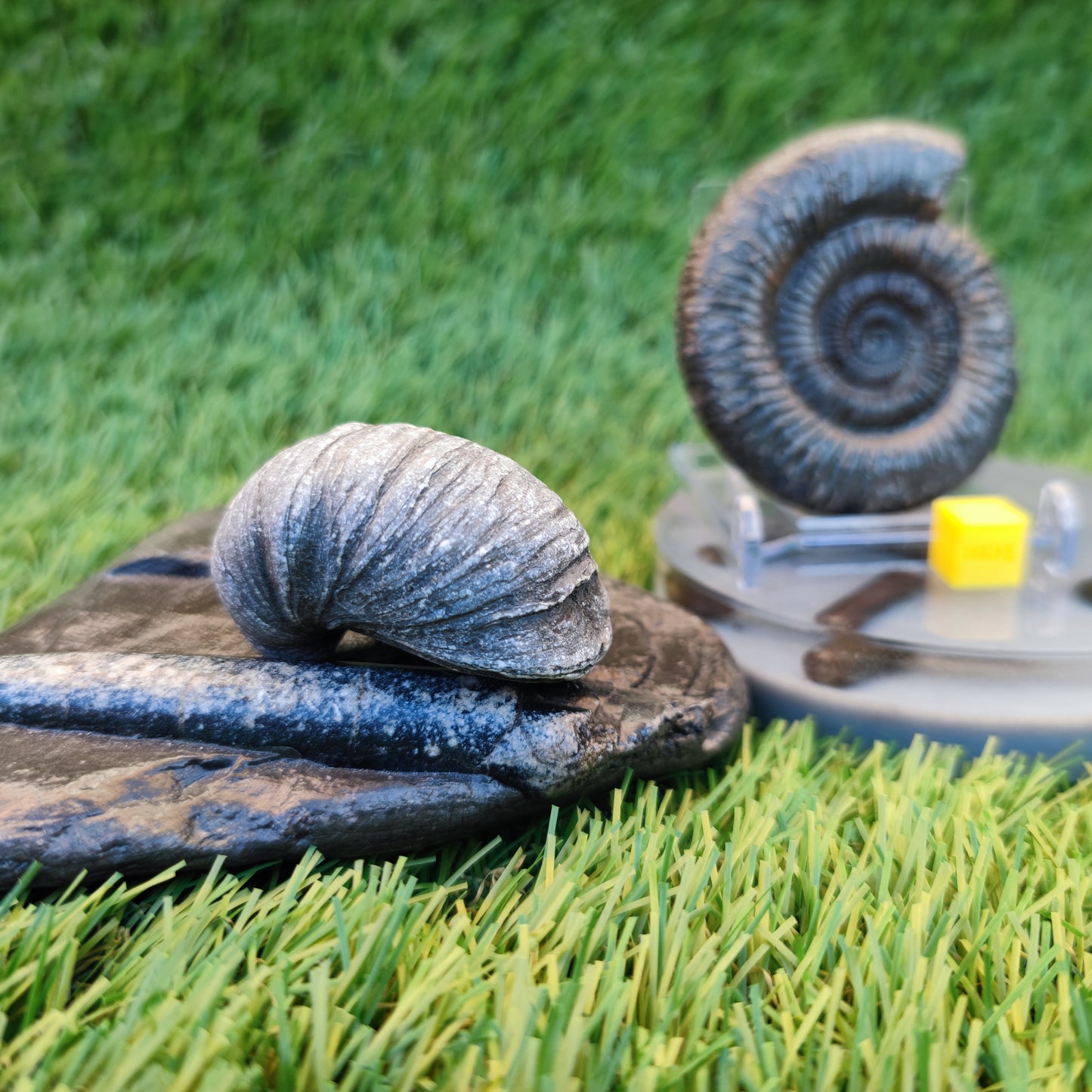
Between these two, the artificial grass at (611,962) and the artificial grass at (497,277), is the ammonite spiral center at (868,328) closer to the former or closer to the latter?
the artificial grass at (497,277)

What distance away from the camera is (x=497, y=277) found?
2.44 metres

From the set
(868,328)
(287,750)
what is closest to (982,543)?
(868,328)

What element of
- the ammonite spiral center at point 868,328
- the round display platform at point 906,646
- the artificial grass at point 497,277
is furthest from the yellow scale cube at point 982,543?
the artificial grass at point 497,277

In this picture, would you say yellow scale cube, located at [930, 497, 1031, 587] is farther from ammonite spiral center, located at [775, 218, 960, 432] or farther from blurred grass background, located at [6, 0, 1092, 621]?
blurred grass background, located at [6, 0, 1092, 621]

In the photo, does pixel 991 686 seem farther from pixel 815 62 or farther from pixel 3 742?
pixel 815 62

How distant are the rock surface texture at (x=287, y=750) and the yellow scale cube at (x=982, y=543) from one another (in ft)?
1.67

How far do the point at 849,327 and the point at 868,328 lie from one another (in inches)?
1.2

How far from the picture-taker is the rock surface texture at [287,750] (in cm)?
95

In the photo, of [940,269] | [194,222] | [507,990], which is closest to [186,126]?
[194,222]

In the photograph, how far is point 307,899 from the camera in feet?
3.07

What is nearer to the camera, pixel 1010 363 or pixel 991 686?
pixel 991 686

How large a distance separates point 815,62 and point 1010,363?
4.57 ft

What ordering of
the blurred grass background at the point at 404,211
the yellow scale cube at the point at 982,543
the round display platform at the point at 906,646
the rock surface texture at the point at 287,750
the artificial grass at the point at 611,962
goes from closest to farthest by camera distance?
1. the artificial grass at the point at 611,962
2. the rock surface texture at the point at 287,750
3. the round display platform at the point at 906,646
4. the yellow scale cube at the point at 982,543
5. the blurred grass background at the point at 404,211

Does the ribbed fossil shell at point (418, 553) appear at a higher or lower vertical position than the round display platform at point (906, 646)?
higher
